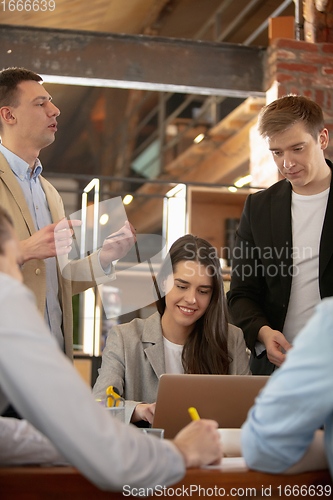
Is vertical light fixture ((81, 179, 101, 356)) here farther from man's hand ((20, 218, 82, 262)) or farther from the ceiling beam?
man's hand ((20, 218, 82, 262))

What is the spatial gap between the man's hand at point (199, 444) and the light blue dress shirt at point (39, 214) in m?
1.03

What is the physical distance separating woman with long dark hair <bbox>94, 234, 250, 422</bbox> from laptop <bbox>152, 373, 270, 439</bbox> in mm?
584

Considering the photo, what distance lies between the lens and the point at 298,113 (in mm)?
1723

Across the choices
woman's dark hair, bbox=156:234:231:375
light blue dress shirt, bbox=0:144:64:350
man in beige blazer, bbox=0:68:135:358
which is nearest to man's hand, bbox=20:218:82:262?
man in beige blazer, bbox=0:68:135:358

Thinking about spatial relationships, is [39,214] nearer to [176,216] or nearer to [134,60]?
[134,60]

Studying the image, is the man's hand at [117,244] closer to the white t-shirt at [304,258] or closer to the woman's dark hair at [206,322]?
the woman's dark hair at [206,322]

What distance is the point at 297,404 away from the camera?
69 cm

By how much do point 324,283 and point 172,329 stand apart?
53cm

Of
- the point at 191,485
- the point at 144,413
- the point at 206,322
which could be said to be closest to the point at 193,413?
the point at 191,485

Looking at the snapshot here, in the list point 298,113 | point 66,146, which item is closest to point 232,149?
point 298,113

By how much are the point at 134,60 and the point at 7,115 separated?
137 centimetres

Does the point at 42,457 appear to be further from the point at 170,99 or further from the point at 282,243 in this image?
the point at 170,99

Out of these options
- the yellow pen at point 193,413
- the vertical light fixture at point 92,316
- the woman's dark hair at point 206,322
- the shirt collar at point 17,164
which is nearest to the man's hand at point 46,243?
the shirt collar at point 17,164

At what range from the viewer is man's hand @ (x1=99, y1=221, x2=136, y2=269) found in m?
1.74
